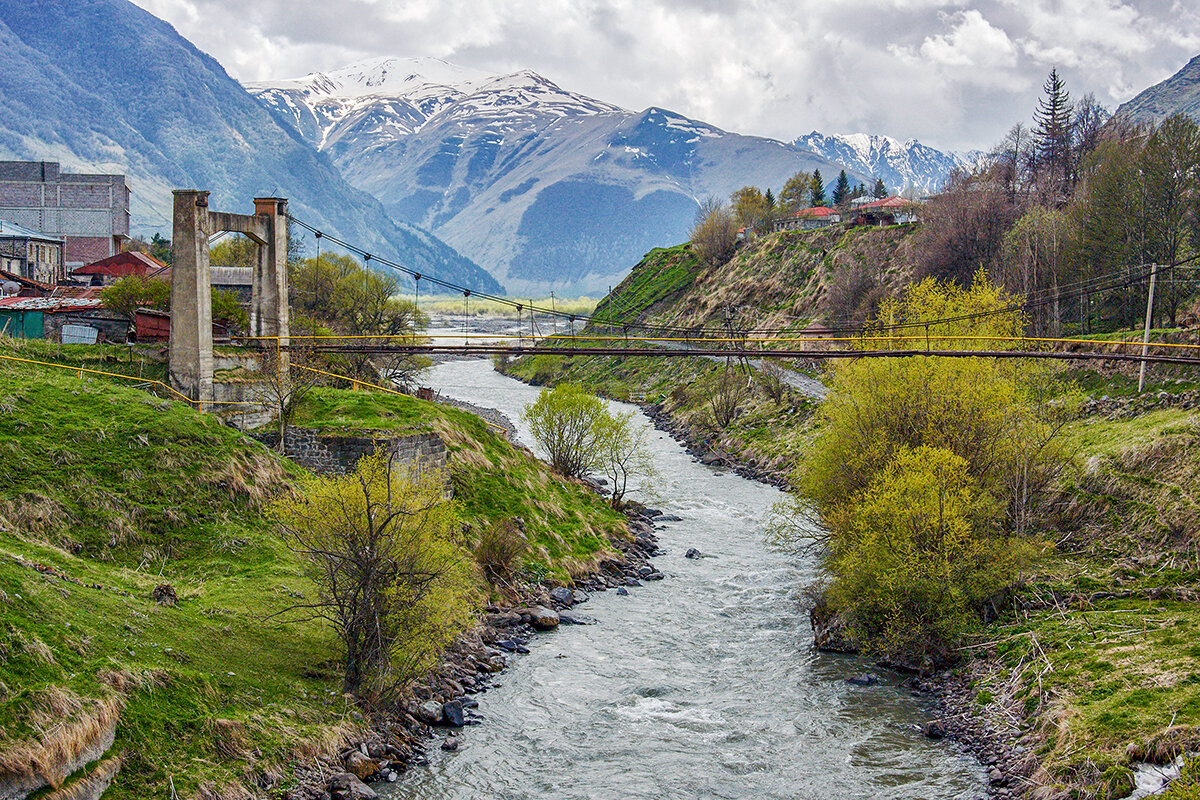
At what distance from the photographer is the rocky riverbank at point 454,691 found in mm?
18875

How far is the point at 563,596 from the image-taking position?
3350cm

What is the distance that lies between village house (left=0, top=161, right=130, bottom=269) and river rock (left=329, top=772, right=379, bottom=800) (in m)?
91.3

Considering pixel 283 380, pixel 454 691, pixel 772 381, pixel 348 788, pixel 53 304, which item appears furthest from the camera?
pixel 772 381

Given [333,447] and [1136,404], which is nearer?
[333,447]

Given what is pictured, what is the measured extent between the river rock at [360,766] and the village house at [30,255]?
2723 inches

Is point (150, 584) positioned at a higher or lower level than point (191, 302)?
lower

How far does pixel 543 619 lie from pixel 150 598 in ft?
42.9

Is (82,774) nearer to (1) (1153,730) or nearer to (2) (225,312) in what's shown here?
(1) (1153,730)

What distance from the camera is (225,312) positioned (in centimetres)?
3781

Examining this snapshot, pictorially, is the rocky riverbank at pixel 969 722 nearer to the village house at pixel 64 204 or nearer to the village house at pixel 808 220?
the village house at pixel 808 220

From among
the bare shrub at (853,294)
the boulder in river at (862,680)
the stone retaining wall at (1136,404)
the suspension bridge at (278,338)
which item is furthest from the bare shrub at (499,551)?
the bare shrub at (853,294)

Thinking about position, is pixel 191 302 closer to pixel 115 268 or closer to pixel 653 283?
pixel 115 268

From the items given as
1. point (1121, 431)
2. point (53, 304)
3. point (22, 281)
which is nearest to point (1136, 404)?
point (1121, 431)

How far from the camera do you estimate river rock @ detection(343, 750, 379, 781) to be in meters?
19.4
